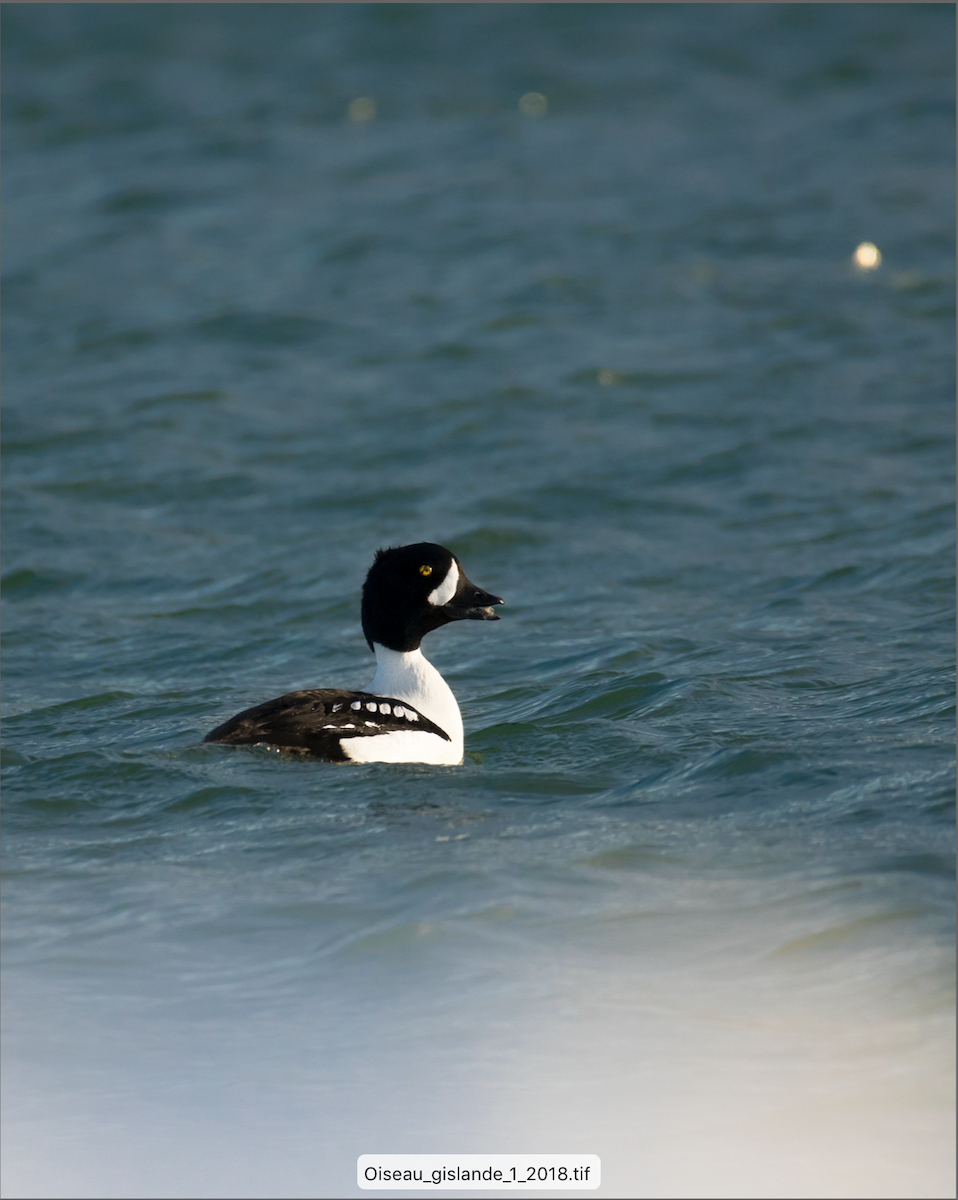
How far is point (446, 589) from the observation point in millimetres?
8688

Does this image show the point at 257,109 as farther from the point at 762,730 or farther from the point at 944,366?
the point at 762,730

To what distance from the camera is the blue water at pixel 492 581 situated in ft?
17.1

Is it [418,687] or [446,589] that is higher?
[446,589]

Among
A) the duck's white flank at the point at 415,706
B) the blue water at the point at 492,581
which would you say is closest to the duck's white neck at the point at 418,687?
the duck's white flank at the point at 415,706

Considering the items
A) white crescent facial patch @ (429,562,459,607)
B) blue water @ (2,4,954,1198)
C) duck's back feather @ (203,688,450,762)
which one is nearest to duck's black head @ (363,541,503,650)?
white crescent facial patch @ (429,562,459,607)

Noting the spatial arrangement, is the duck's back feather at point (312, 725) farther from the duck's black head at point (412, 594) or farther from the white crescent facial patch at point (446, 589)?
the white crescent facial patch at point (446, 589)

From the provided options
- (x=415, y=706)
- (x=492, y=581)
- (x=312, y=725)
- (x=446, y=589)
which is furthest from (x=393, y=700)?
(x=492, y=581)

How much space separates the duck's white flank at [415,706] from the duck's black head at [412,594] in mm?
64

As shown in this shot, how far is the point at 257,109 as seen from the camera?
84.9ft

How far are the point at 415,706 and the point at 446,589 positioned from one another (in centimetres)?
69

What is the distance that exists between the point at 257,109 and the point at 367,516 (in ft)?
45.7

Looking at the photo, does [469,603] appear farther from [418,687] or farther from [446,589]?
[418,687]

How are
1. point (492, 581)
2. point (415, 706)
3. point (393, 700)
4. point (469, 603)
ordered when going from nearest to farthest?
point (393, 700), point (415, 706), point (469, 603), point (492, 581)

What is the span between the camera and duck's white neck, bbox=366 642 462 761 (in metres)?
8.48
